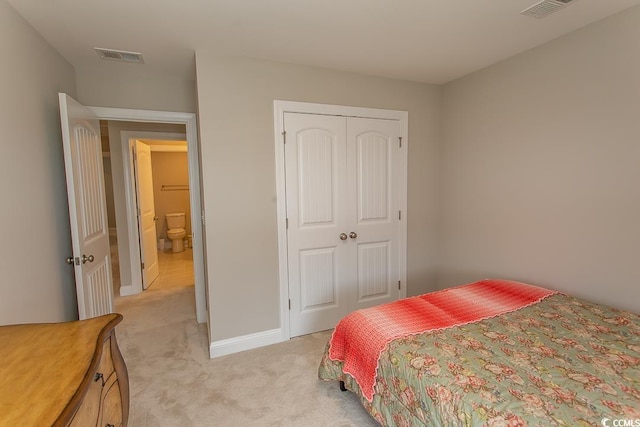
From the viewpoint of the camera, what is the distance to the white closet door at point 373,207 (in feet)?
9.56

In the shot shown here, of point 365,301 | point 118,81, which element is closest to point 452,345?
point 365,301

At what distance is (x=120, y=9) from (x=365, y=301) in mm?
2869

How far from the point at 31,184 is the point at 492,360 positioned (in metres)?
2.64

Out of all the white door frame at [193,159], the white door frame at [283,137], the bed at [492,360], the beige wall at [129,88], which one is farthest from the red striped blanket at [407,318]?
the beige wall at [129,88]

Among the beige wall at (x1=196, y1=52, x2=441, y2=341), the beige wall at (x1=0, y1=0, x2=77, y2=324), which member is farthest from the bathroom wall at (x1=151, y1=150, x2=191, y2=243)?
the beige wall at (x1=196, y1=52, x2=441, y2=341)

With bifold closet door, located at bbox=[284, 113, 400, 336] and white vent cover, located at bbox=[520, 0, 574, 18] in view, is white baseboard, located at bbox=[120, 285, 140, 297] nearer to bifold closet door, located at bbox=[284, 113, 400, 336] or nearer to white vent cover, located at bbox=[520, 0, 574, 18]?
bifold closet door, located at bbox=[284, 113, 400, 336]

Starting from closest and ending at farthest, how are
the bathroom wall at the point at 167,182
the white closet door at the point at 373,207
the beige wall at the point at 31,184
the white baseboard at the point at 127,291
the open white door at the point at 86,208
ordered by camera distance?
1. the beige wall at the point at 31,184
2. the open white door at the point at 86,208
3. the white closet door at the point at 373,207
4. the white baseboard at the point at 127,291
5. the bathroom wall at the point at 167,182

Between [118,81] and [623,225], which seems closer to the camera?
[623,225]

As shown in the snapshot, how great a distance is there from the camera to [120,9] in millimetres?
1768

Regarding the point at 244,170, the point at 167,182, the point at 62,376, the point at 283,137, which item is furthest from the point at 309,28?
the point at 167,182

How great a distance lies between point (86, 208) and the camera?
2242mm

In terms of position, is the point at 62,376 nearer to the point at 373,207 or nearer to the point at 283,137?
the point at 283,137

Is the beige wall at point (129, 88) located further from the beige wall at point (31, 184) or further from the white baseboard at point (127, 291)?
the white baseboard at point (127, 291)

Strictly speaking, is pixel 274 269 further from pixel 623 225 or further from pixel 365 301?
pixel 623 225
